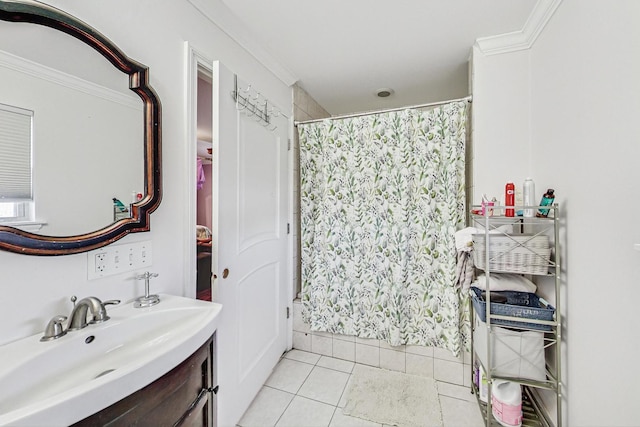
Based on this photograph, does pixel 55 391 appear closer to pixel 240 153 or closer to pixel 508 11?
pixel 240 153

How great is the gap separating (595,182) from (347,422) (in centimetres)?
170

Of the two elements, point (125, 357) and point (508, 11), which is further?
point (508, 11)

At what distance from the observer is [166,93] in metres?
1.21

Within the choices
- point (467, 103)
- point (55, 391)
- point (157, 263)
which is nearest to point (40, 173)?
point (157, 263)

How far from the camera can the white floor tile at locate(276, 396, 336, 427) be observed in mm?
1544

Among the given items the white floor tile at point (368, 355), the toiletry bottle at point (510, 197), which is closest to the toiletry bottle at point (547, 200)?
the toiletry bottle at point (510, 197)

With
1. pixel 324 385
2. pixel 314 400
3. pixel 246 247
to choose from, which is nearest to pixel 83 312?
pixel 246 247

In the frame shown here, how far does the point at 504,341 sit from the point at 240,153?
5.76 ft

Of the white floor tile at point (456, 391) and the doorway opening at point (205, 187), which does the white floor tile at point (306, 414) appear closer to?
the white floor tile at point (456, 391)

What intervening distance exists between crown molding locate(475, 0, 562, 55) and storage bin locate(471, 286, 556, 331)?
147cm

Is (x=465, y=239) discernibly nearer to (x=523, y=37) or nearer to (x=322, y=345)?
(x=523, y=37)

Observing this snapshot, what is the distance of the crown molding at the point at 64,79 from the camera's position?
0.77 meters

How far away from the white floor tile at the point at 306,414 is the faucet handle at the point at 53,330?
126 cm

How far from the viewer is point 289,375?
6.45ft
